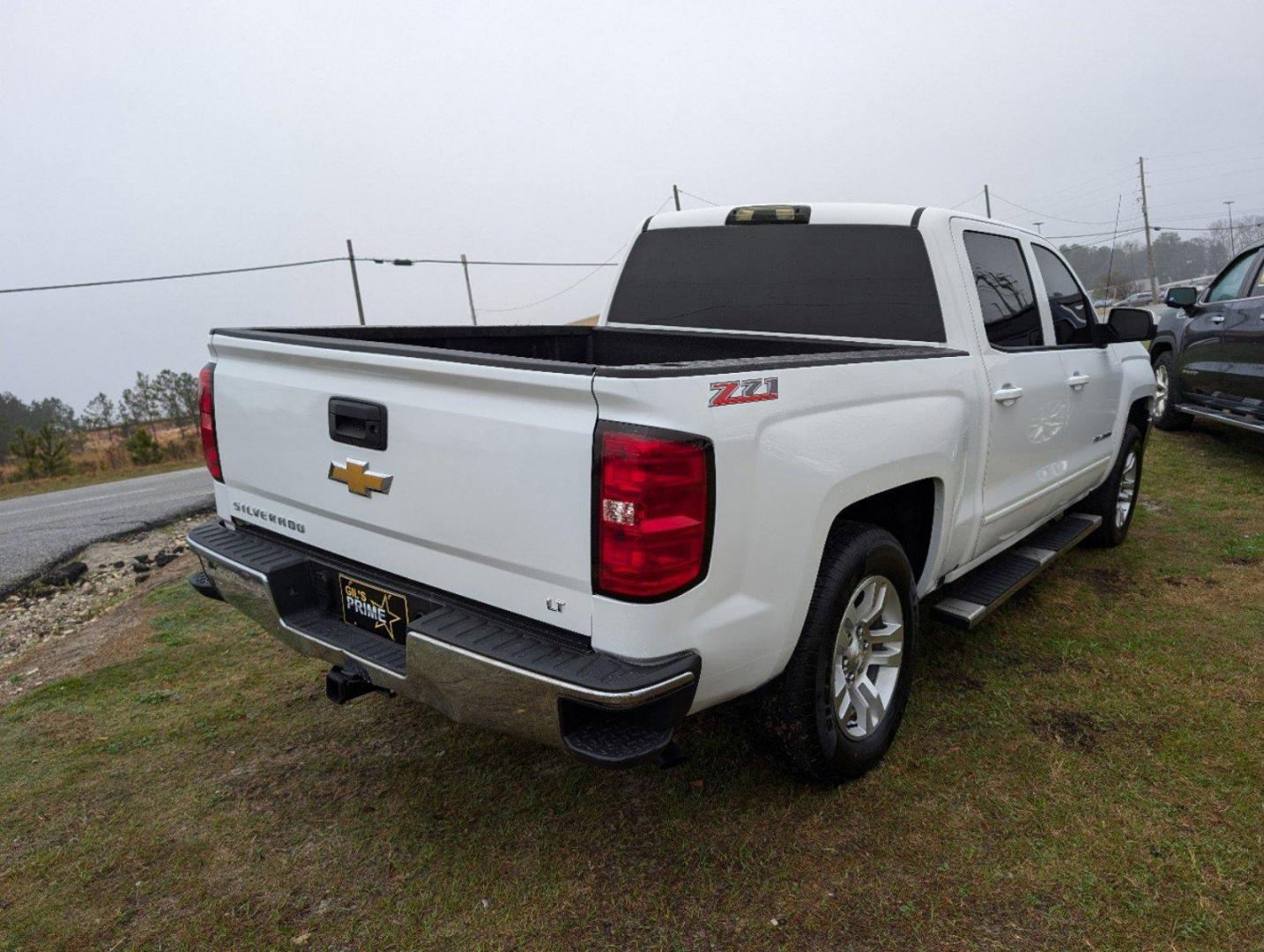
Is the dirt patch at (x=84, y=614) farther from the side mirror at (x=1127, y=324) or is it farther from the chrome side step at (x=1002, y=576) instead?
the side mirror at (x=1127, y=324)

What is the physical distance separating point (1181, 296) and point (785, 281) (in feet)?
18.8

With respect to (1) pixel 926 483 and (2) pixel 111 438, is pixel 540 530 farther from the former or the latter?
(2) pixel 111 438

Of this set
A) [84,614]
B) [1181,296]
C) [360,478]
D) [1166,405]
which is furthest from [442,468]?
[1166,405]

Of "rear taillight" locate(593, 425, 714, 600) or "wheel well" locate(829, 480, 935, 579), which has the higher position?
"rear taillight" locate(593, 425, 714, 600)

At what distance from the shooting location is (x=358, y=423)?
254 cm

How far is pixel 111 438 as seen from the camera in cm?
5519

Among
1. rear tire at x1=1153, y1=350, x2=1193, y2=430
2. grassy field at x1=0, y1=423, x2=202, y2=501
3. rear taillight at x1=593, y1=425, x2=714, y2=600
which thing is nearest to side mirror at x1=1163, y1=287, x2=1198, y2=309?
rear tire at x1=1153, y1=350, x2=1193, y2=430

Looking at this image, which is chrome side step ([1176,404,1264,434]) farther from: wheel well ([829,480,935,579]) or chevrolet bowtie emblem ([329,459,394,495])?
chevrolet bowtie emblem ([329,459,394,495])

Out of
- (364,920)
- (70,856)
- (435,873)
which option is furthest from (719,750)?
(70,856)

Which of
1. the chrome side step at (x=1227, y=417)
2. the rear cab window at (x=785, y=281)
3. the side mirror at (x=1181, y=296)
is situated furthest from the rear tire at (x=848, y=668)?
the side mirror at (x=1181, y=296)

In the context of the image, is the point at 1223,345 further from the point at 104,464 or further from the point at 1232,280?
the point at 104,464

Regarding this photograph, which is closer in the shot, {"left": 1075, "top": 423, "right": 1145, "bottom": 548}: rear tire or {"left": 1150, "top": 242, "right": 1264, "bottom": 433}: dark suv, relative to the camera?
{"left": 1075, "top": 423, "right": 1145, "bottom": 548}: rear tire

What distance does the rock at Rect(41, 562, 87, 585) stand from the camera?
19.8ft

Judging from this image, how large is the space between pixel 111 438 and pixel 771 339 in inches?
2461
